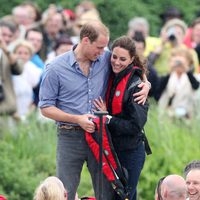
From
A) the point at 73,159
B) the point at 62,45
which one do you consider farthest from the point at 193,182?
the point at 62,45

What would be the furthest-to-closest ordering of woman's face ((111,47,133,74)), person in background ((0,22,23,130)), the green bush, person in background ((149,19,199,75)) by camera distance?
person in background ((149,19,199,75)) < person in background ((0,22,23,130)) < the green bush < woman's face ((111,47,133,74))

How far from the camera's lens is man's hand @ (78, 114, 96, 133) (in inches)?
421

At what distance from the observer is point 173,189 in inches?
411

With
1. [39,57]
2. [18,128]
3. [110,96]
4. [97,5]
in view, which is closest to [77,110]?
[110,96]

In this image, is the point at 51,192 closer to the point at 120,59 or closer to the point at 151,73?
the point at 120,59

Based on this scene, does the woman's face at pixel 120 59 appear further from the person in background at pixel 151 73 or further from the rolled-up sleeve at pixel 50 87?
the person in background at pixel 151 73

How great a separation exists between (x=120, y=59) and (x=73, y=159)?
0.97 metres

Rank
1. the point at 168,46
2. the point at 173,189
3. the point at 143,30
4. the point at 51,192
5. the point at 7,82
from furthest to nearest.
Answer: the point at 143,30
the point at 168,46
the point at 7,82
the point at 173,189
the point at 51,192

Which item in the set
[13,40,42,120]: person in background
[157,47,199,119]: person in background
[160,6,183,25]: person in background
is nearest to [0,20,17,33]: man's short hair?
[13,40,42,120]: person in background

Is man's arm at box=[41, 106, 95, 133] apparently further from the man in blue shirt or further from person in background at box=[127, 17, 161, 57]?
person in background at box=[127, 17, 161, 57]

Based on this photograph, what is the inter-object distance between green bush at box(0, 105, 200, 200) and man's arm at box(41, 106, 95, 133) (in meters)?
3.04

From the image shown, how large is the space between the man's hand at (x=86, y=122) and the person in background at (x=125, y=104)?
0.50ft

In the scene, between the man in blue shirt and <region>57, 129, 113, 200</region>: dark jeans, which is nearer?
the man in blue shirt

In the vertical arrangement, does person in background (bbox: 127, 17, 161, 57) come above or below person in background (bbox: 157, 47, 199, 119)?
above
